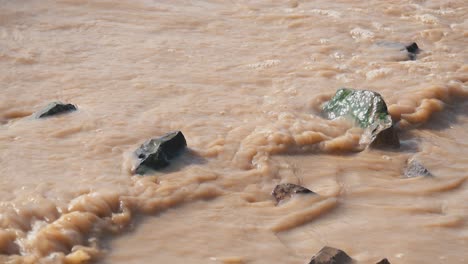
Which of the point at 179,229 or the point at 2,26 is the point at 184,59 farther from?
the point at 179,229

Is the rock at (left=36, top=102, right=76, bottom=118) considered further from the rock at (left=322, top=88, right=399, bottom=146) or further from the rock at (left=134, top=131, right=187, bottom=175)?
the rock at (left=322, top=88, right=399, bottom=146)

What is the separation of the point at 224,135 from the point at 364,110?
3.22ft

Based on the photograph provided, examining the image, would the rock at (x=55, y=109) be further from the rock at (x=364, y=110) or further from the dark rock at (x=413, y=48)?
the dark rock at (x=413, y=48)

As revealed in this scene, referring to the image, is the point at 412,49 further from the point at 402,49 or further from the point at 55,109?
the point at 55,109

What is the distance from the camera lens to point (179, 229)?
3.63 metres

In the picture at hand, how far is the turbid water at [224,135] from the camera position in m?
3.54

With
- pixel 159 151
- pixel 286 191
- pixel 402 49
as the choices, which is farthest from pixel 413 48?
pixel 159 151

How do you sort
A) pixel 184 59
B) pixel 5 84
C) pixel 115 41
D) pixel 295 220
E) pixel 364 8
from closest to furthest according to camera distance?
1. pixel 295 220
2. pixel 5 84
3. pixel 184 59
4. pixel 115 41
5. pixel 364 8

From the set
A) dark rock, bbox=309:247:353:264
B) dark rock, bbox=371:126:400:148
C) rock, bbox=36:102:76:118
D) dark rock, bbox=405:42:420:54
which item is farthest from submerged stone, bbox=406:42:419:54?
dark rock, bbox=309:247:353:264

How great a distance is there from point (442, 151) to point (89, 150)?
221 centimetres

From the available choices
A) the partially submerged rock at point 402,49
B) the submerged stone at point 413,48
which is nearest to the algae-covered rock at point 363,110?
the partially submerged rock at point 402,49

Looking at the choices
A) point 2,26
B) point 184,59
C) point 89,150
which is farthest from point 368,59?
point 2,26

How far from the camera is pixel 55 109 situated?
4938 mm

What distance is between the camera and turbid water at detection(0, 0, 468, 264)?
11.6ft
